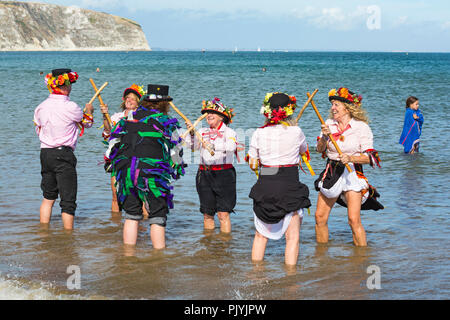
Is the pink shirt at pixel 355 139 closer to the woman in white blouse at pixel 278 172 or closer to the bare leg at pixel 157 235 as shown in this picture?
the woman in white blouse at pixel 278 172

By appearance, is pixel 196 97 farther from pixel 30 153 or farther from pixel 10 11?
pixel 10 11

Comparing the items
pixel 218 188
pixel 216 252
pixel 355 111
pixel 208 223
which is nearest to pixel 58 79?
pixel 218 188

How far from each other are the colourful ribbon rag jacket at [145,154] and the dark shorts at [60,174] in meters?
1.02

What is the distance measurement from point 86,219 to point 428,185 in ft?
18.9

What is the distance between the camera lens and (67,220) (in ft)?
23.3

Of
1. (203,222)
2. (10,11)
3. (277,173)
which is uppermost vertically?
(10,11)

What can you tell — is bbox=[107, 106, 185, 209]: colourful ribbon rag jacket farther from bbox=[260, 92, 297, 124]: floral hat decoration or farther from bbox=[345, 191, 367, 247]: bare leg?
bbox=[345, 191, 367, 247]: bare leg

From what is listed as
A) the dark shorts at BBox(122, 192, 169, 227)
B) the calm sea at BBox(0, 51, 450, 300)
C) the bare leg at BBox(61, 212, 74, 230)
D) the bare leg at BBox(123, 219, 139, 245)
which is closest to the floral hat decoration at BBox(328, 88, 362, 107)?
the calm sea at BBox(0, 51, 450, 300)

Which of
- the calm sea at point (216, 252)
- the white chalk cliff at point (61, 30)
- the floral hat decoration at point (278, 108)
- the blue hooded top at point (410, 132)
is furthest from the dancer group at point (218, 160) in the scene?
the white chalk cliff at point (61, 30)

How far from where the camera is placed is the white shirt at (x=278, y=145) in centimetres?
548

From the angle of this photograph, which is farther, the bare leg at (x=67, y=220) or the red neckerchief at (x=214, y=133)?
the bare leg at (x=67, y=220)

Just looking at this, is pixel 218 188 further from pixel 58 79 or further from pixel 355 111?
pixel 58 79
